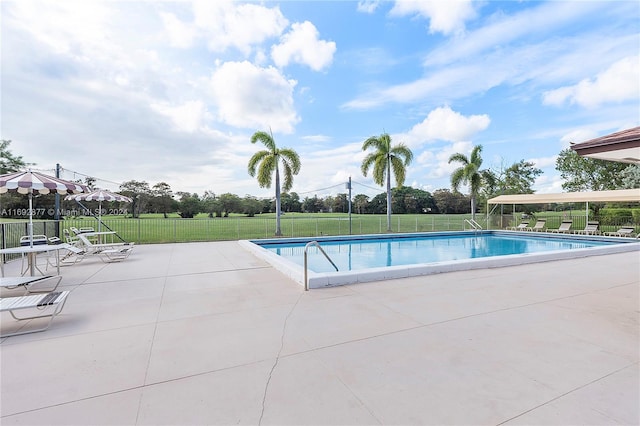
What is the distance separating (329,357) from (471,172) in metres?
20.8

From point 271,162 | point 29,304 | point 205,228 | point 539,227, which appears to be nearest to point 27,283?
point 29,304

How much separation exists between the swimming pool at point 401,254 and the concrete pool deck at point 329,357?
84 centimetres

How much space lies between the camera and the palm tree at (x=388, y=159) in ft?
56.7

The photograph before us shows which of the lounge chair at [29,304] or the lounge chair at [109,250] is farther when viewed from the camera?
the lounge chair at [109,250]

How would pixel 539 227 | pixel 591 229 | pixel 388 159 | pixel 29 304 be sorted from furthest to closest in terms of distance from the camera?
1. pixel 539 227
2. pixel 591 229
3. pixel 388 159
4. pixel 29 304

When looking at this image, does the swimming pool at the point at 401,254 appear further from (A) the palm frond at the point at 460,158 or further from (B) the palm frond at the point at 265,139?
(A) the palm frond at the point at 460,158

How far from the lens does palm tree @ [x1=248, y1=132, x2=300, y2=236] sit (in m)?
14.6

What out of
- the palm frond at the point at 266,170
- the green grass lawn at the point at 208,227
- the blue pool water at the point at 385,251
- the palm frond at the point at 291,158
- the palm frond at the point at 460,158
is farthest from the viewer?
the palm frond at the point at 460,158

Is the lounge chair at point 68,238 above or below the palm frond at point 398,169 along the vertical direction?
below

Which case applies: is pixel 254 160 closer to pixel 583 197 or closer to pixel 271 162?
pixel 271 162

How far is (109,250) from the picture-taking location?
357 inches

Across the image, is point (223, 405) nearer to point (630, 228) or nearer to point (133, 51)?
point (133, 51)

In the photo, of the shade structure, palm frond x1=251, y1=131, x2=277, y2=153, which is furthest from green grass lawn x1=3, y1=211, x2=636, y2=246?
palm frond x1=251, y1=131, x2=277, y2=153

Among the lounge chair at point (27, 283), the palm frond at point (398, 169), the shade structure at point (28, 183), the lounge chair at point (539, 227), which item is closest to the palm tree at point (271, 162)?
the palm frond at point (398, 169)
